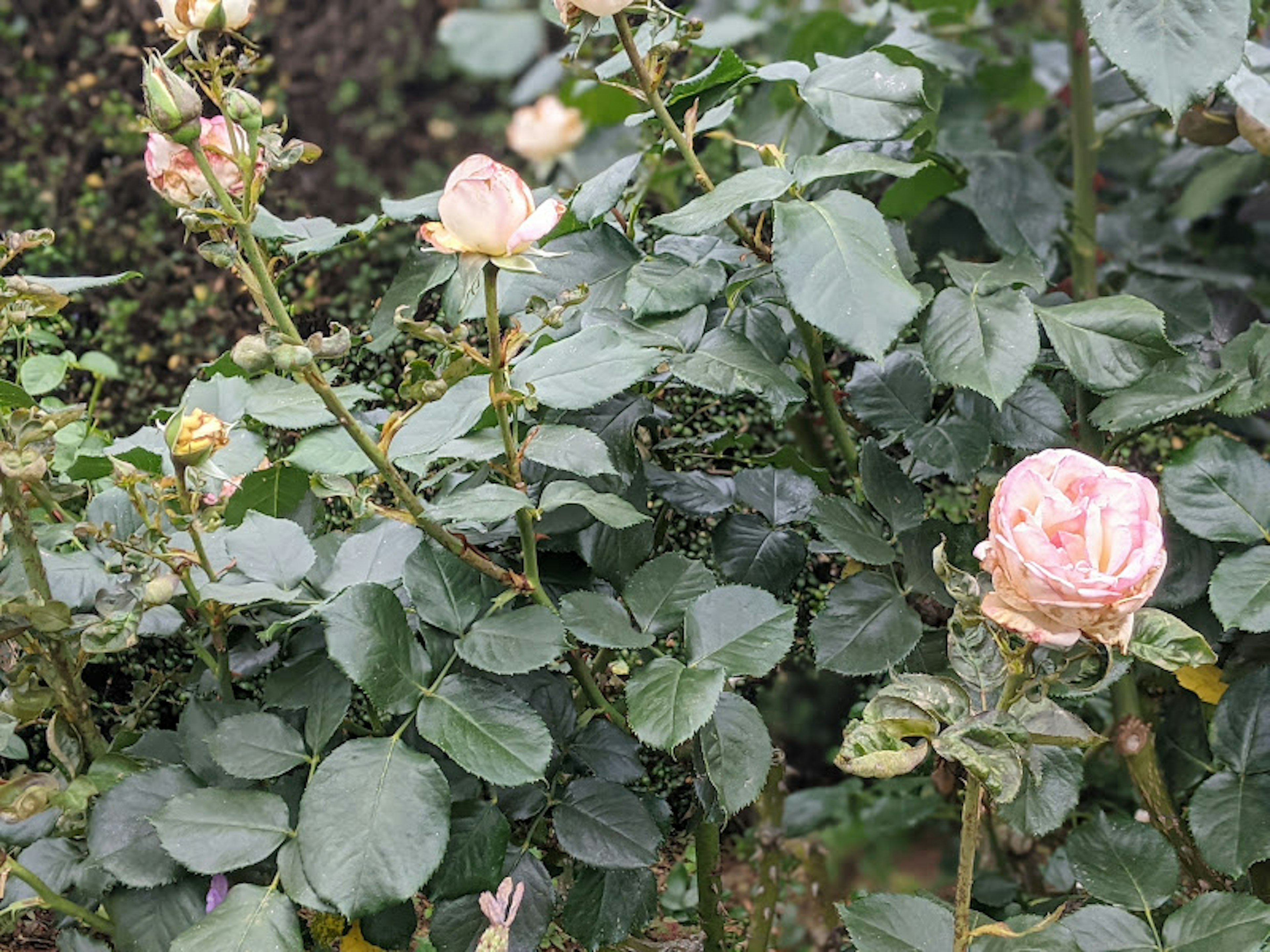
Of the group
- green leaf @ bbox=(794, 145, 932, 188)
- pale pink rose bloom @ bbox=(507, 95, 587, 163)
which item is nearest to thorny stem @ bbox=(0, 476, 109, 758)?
green leaf @ bbox=(794, 145, 932, 188)

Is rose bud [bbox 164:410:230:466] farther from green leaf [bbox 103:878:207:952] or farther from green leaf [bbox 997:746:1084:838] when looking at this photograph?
green leaf [bbox 997:746:1084:838]

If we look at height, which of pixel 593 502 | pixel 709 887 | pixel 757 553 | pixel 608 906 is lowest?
pixel 709 887

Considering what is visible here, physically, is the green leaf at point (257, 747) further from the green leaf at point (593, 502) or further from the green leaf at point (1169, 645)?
the green leaf at point (1169, 645)

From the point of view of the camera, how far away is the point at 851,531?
2.34 feet

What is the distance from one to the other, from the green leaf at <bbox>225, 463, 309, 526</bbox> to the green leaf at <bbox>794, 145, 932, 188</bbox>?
0.34 meters

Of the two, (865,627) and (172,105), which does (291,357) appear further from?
(865,627)

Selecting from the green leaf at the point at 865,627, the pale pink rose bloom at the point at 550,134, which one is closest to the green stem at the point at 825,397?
the green leaf at the point at 865,627

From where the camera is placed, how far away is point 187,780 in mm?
627

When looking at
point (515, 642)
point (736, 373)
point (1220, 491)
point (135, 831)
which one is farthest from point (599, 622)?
point (1220, 491)

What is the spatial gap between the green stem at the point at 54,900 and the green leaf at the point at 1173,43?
2.38 ft

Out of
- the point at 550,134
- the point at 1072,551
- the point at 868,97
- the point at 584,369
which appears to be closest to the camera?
the point at 1072,551

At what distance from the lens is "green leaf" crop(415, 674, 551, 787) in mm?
557

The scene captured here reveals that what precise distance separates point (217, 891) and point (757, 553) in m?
0.36

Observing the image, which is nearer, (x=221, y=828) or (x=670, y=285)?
(x=221, y=828)
